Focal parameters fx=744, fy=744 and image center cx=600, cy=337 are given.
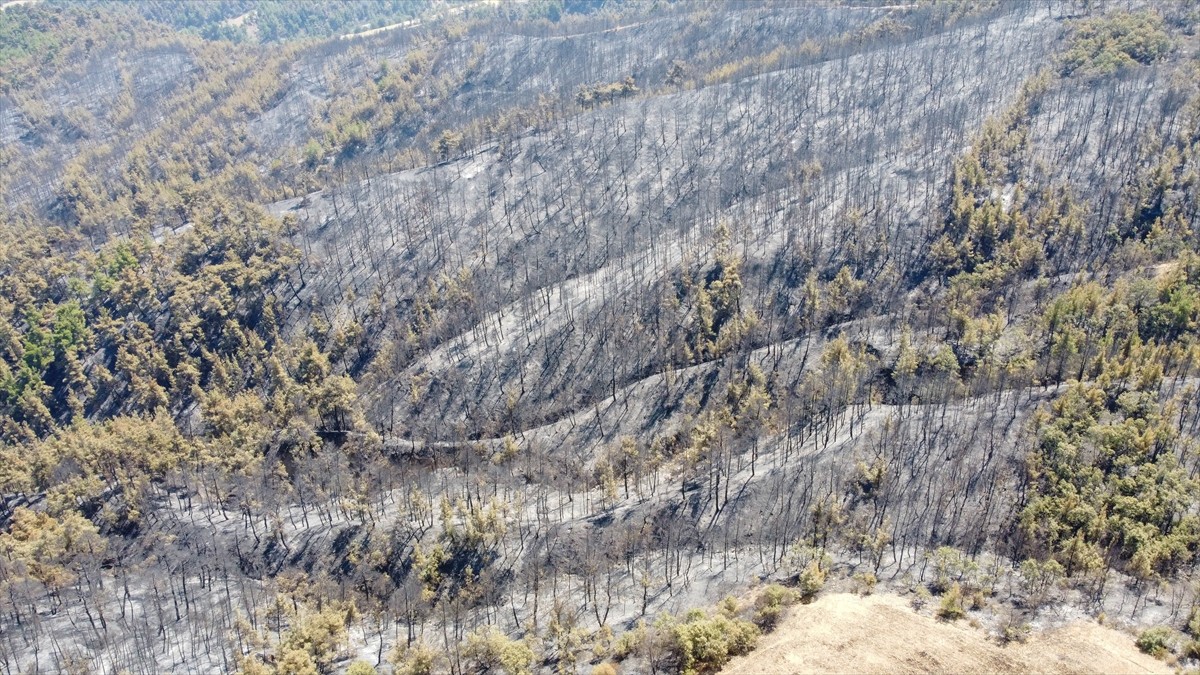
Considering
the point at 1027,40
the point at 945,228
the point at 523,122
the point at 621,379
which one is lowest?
the point at 621,379

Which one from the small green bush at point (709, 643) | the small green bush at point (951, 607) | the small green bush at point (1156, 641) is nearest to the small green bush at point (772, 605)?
the small green bush at point (709, 643)

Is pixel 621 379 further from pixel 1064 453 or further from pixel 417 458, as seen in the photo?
pixel 1064 453

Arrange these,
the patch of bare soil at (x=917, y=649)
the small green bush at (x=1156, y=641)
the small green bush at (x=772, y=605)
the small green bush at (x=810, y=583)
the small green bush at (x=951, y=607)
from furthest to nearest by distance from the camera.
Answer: the small green bush at (x=810, y=583) < the small green bush at (x=772, y=605) < the small green bush at (x=951, y=607) < the patch of bare soil at (x=917, y=649) < the small green bush at (x=1156, y=641)

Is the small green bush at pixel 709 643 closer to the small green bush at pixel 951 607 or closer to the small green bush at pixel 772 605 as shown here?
the small green bush at pixel 772 605

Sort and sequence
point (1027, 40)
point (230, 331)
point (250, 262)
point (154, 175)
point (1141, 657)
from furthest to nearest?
point (154, 175) → point (1027, 40) → point (250, 262) → point (230, 331) → point (1141, 657)

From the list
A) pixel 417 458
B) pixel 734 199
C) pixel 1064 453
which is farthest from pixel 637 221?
pixel 1064 453

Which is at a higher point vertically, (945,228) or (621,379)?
(945,228)

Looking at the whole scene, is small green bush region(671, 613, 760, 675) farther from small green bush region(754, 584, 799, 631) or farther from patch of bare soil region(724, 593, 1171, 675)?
small green bush region(754, 584, 799, 631)
